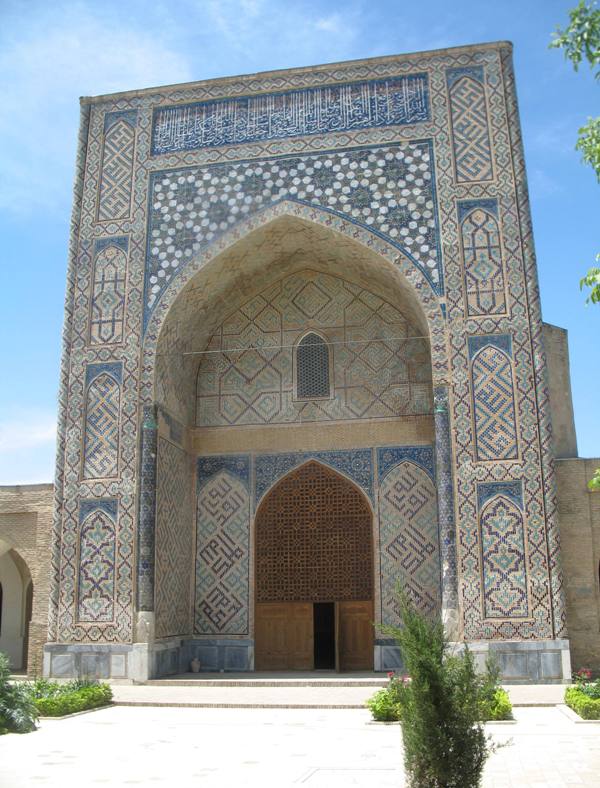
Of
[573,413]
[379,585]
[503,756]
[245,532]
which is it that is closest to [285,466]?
[245,532]

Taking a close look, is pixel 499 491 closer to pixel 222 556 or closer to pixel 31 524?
pixel 222 556

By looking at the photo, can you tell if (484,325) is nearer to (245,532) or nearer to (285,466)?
(285,466)

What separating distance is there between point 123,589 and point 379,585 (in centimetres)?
285

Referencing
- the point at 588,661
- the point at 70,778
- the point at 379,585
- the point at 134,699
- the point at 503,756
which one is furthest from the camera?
the point at 379,585

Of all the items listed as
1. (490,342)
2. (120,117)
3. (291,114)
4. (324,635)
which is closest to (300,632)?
(324,635)

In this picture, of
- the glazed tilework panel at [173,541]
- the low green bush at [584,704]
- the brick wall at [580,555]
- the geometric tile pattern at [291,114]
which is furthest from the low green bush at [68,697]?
the geometric tile pattern at [291,114]

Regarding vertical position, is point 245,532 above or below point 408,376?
below

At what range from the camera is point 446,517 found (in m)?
8.92

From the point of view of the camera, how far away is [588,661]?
898 cm

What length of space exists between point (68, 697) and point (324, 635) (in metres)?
3.99

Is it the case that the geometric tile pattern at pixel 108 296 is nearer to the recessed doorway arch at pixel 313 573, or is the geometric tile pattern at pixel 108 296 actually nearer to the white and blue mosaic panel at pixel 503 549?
the recessed doorway arch at pixel 313 573

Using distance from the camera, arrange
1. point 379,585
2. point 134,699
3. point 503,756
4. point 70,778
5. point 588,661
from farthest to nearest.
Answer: point 379,585, point 588,661, point 134,699, point 503,756, point 70,778

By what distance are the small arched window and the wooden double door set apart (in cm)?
253

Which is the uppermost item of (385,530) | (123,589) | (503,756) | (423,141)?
(423,141)
